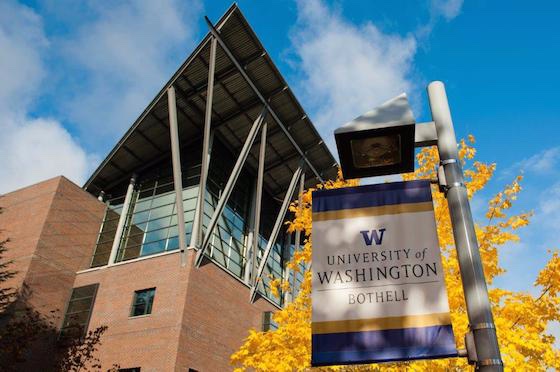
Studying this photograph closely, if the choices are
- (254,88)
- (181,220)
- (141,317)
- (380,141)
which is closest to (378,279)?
(380,141)

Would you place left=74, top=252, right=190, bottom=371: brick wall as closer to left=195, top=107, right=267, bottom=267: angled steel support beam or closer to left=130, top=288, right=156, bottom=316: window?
left=130, top=288, right=156, bottom=316: window

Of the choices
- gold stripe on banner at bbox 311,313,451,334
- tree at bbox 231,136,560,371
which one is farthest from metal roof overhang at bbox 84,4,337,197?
gold stripe on banner at bbox 311,313,451,334

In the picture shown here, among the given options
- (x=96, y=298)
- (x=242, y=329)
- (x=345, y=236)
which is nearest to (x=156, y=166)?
(x=96, y=298)

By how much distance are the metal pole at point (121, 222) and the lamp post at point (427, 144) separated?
86.0 feet

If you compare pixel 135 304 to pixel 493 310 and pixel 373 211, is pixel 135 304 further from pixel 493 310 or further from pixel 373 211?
pixel 373 211

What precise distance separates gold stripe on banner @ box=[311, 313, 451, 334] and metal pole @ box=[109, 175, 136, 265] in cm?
2612

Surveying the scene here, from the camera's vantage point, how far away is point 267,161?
32.4 metres

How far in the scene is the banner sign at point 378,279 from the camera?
316cm

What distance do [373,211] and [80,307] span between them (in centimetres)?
2620

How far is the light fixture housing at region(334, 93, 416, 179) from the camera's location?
3328mm

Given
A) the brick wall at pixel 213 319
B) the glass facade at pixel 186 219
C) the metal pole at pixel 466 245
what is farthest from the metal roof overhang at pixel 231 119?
the metal pole at pixel 466 245

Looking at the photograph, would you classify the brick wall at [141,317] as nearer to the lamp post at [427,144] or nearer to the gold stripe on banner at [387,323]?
the gold stripe on banner at [387,323]

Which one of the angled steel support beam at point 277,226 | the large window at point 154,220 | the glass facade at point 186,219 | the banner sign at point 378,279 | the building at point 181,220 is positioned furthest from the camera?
the angled steel support beam at point 277,226

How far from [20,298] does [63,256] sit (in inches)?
143
